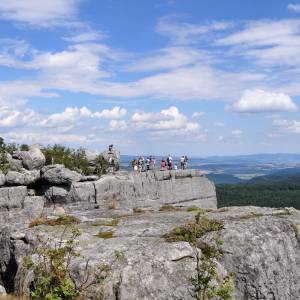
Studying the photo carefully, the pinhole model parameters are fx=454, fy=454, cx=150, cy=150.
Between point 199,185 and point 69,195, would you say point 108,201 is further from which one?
point 199,185

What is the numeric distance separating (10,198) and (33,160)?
946 cm

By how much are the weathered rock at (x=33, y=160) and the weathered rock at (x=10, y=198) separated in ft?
28.0

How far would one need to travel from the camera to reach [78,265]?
15.0 metres

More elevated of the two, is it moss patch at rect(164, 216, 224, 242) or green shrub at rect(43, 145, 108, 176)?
green shrub at rect(43, 145, 108, 176)

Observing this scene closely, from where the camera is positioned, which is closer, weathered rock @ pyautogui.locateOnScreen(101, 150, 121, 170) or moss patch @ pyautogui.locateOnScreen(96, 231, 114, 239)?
moss patch @ pyautogui.locateOnScreen(96, 231, 114, 239)

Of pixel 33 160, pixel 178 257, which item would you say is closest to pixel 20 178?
pixel 33 160

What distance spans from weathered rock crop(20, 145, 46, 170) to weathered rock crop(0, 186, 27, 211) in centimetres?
853

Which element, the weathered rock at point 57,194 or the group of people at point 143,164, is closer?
the weathered rock at point 57,194


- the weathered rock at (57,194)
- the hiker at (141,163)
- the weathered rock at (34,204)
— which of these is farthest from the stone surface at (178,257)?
the hiker at (141,163)

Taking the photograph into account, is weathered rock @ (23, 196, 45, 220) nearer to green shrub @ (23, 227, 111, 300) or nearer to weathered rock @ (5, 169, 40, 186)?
weathered rock @ (5, 169, 40, 186)

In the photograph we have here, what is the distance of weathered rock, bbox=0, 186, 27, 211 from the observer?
1278 inches

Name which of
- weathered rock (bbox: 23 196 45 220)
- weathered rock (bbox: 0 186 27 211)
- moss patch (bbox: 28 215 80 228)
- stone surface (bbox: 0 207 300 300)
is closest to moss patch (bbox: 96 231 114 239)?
stone surface (bbox: 0 207 300 300)

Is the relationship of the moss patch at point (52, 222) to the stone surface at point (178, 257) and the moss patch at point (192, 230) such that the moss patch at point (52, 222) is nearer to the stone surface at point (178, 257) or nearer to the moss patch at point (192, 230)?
the stone surface at point (178, 257)

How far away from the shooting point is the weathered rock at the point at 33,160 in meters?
41.5
